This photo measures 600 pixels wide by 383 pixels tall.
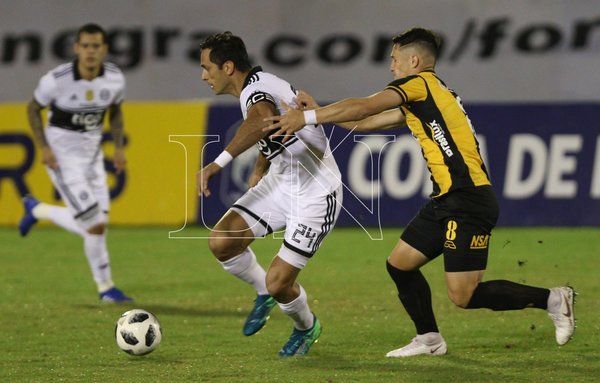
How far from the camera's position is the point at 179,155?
16.7 m

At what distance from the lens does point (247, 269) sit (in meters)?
8.99

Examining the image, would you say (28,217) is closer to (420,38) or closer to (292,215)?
(292,215)

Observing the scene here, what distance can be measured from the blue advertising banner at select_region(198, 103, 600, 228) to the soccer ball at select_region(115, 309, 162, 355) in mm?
8080

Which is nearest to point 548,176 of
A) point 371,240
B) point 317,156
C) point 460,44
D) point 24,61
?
point 371,240

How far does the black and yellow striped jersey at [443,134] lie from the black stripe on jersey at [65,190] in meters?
4.40

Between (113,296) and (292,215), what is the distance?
3112 mm

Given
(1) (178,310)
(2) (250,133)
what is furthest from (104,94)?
(2) (250,133)

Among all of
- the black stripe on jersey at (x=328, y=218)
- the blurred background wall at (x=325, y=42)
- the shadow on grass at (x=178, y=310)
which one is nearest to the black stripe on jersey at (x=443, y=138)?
the black stripe on jersey at (x=328, y=218)

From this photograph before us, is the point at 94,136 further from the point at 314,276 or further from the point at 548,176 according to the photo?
the point at 548,176

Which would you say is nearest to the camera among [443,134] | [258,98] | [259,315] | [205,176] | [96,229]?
[443,134]

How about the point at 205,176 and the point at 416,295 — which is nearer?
the point at 205,176

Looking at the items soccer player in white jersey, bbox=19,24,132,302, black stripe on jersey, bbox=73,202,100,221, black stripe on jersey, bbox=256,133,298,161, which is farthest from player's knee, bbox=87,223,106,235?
black stripe on jersey, bbox=256,133,298,161

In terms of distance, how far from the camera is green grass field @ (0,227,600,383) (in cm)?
775

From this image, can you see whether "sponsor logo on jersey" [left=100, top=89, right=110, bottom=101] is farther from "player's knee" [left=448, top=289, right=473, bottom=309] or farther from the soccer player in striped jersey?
"player's knee" [left=448, top=289, right=473, bottom=309]
